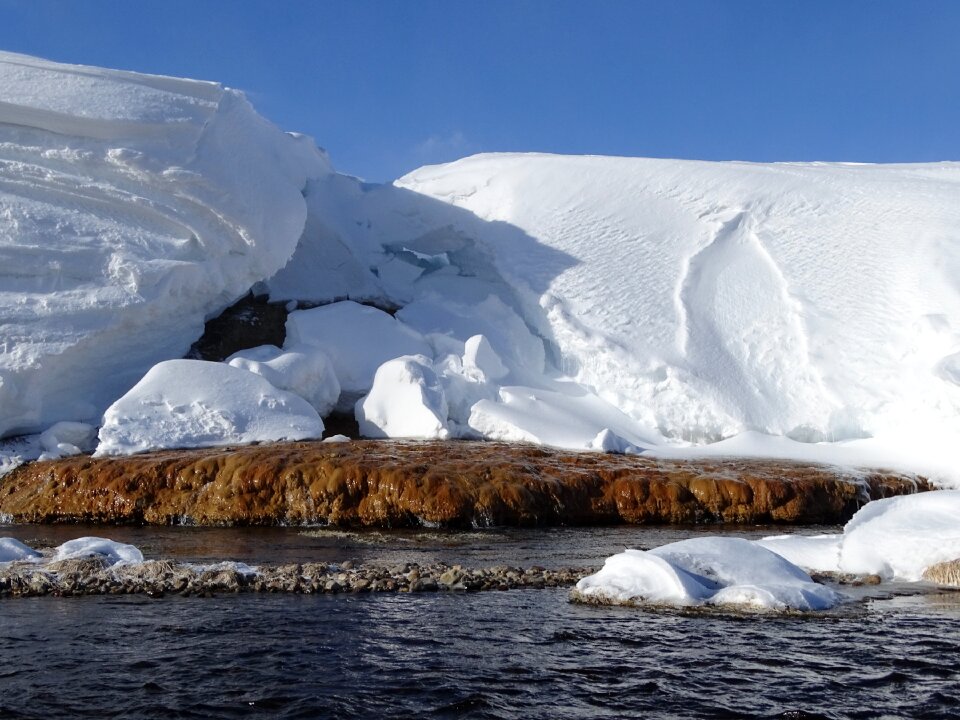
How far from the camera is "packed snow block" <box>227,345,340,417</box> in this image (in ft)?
59.9

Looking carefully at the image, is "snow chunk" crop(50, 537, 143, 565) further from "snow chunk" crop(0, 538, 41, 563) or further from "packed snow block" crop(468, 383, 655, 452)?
"packed snow block" crop(468, 383, 655, 452)

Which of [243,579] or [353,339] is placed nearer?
[243,579]

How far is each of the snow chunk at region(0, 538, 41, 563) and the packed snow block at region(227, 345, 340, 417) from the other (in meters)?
8.23

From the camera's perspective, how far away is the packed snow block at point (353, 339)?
20.3 meters

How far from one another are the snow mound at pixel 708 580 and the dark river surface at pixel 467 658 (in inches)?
8.4

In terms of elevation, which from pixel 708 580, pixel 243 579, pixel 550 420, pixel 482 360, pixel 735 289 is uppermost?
pixel 735 289

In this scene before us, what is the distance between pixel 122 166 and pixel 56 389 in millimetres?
5007

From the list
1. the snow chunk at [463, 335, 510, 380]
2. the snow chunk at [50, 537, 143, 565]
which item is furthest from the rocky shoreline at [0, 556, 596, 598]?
the snow chunk at [463, 335, 510, 380]

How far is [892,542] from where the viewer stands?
9.92 meters

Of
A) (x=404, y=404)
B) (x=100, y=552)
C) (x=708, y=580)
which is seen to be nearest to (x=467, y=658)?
(x=708, y=580)

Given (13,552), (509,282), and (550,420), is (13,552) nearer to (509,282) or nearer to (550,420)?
(550,420)

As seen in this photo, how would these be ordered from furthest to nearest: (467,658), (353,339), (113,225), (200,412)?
(353,339) → (113,225) → (200,412) → (467,658)

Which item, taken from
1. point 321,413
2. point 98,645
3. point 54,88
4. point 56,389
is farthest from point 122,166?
point 98,645

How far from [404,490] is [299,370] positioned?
226 inches
